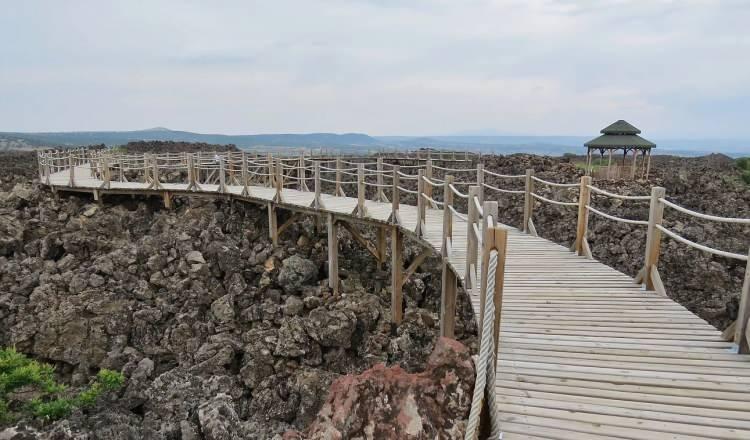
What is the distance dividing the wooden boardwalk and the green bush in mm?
6449

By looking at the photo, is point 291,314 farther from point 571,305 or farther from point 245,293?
point 571,305

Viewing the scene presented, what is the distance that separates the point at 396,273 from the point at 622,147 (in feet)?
58.5

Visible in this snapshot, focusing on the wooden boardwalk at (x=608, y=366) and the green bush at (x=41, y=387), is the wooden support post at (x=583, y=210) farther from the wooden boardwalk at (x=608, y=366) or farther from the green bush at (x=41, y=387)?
the green bush at (x=41, y=387)

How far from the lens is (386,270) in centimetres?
1308

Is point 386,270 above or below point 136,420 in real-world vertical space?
above

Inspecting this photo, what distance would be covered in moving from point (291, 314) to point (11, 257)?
7.80m

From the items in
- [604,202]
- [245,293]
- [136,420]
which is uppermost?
[604,202]

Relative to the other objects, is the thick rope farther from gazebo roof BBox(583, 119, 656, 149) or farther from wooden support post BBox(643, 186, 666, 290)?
gazebo roof BBox(583, 119, 656, 149)

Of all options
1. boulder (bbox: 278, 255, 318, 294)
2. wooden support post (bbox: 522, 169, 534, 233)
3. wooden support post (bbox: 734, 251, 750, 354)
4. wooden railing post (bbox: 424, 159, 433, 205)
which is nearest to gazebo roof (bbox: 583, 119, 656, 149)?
wooden railing post (bbox: 424, 159, 433, 205)

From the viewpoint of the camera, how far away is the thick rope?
2332 mm

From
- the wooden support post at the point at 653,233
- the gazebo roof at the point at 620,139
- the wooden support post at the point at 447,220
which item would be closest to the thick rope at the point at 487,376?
the wooden support post at the point at 653,233

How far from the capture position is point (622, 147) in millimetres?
23156

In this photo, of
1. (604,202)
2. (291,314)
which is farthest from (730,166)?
(291,314)

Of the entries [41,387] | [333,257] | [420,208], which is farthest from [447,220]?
[41,387]
